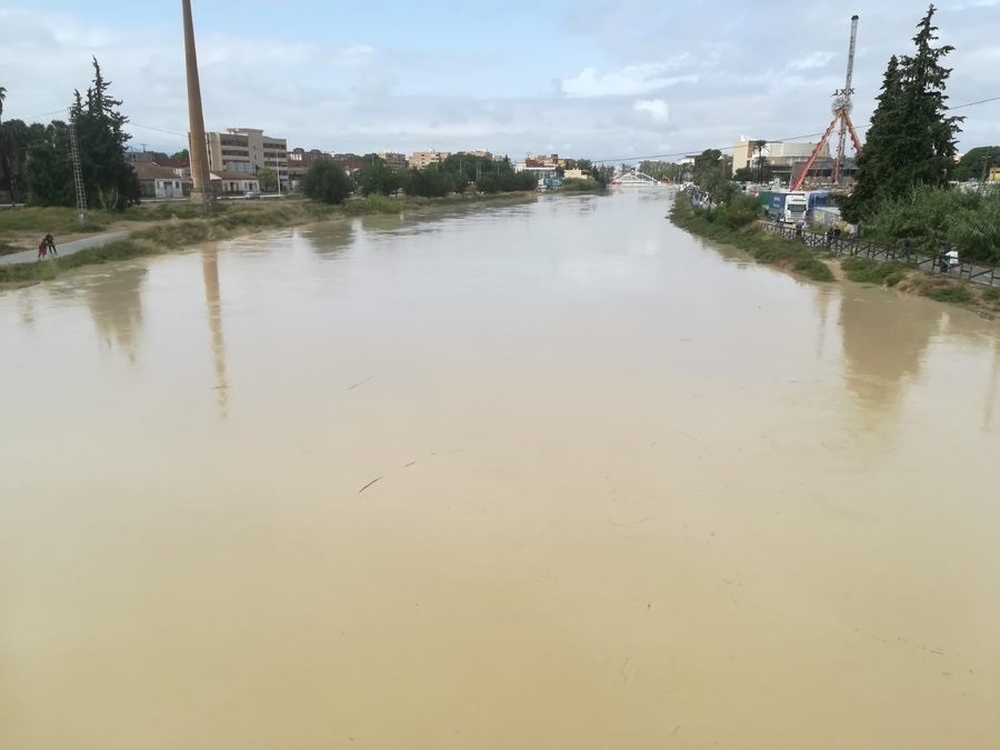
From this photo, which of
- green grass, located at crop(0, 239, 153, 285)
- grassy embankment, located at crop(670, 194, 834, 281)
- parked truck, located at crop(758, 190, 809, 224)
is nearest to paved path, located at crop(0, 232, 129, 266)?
green grass, located at crop(0, 239, 153, 285)

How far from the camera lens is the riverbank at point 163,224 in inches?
728

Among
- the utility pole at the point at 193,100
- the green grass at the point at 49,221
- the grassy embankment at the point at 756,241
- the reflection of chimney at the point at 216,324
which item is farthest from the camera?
the utility pole at the point at 193,100

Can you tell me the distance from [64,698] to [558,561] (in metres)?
2.94

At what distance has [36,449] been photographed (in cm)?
690

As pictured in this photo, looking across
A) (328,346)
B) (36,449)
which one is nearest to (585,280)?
(328,346)

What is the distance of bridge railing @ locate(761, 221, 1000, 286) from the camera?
1469 centimetres

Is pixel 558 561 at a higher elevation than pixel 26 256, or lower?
lower

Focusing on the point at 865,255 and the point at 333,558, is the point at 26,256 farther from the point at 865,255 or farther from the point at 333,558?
the point at 865,255

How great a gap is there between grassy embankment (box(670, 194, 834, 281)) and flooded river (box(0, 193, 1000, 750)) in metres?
7.72

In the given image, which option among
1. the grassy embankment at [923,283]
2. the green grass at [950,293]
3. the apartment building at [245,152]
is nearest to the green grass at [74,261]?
the grassy embankment at [923,283]

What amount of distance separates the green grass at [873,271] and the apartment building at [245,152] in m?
56.1

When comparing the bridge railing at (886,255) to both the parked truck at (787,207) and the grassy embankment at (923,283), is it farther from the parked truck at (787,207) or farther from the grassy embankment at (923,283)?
the parked truck at (787,207)

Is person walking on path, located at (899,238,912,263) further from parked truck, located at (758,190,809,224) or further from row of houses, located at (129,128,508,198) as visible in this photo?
row of houses, located at (129,128,508,198)

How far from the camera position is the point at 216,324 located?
41.7ft
